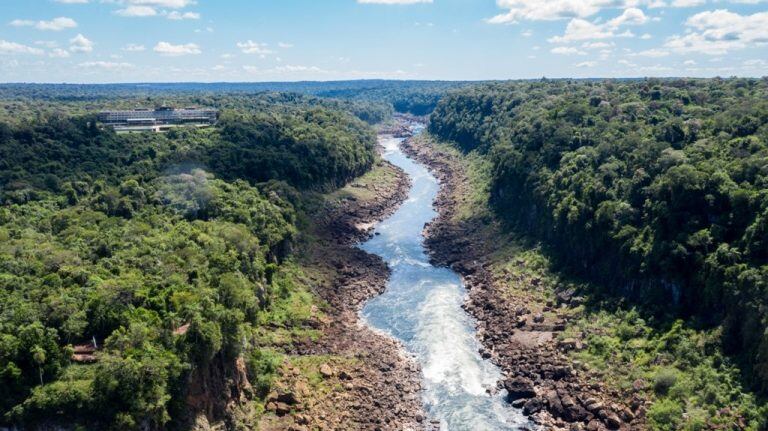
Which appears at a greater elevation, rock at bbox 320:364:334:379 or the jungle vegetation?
the jungle vegetation

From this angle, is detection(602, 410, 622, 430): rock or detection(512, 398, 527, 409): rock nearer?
detection(602, 410, 622, 430): rock

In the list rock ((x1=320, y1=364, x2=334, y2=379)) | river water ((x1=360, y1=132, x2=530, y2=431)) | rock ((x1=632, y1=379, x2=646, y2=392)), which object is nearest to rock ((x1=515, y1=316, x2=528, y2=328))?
river water ((x1=360, y1=132, x2=530, y2=431))

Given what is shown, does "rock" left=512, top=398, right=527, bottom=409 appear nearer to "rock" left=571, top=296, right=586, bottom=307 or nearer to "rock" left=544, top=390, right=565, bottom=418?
"rock" left=544, top=390, right=565, bottom=418

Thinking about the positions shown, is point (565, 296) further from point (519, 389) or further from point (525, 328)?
point (519, 389)

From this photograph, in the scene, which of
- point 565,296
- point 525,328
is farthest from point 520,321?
point 565,296

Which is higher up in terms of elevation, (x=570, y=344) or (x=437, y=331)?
(x=570, y=344)
